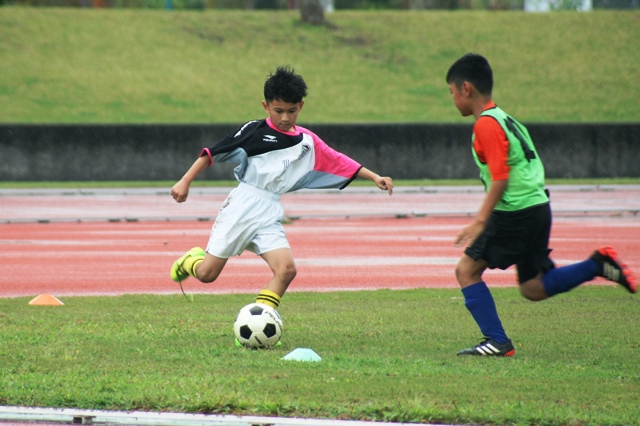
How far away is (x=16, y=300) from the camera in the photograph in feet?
31.0

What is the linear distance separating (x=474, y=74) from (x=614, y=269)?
1.50 metres

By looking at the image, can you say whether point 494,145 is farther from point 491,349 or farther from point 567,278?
point 491,349

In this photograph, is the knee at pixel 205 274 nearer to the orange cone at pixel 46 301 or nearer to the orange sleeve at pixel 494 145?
the orange cone at pixel 46 301

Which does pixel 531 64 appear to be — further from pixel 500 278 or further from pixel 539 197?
pixel 539 197

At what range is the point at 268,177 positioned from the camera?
7262 millimetres

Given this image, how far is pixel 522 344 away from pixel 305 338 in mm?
1478

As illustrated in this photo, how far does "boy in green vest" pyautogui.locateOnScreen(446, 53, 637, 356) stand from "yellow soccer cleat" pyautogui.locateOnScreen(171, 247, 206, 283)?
208cm

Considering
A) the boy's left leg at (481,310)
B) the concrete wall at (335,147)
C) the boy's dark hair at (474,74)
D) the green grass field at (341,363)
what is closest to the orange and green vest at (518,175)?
the boy's dark hair at (474,74)

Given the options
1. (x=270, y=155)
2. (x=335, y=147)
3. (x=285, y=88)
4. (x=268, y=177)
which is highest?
(x=285, y=88)

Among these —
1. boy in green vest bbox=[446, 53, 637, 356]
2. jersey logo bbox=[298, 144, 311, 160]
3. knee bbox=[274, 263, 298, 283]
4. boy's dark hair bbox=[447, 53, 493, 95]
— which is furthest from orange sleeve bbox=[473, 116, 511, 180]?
knee bbox=[274, 263, 298, 283]

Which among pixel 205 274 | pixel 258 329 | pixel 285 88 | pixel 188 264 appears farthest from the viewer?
pixel 188 264

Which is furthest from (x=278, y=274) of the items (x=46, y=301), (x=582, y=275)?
(x=46, y=301)

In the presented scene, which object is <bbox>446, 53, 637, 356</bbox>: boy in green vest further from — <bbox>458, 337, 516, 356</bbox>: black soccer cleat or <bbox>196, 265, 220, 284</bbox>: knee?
<bbox>196, 265, 220, 284</bbox>: knee

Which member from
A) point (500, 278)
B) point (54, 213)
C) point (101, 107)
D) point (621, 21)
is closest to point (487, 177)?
point (500, 278)
